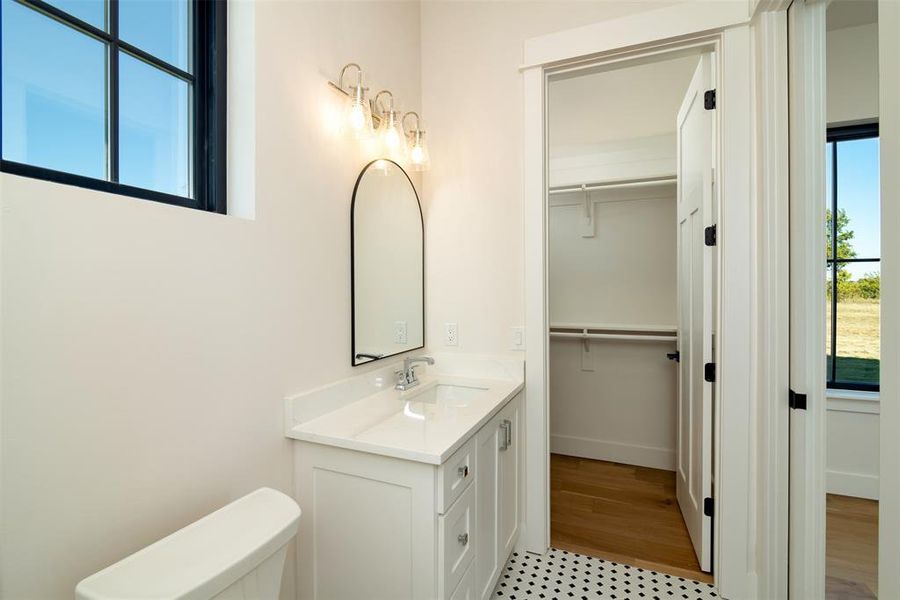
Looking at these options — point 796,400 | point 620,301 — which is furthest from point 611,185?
point 796,400

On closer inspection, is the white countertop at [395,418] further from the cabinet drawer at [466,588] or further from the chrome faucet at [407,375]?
the cabinet drawer at [466,588]

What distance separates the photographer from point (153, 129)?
44.3 inches

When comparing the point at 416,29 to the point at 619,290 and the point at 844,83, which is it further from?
the point at 619,290

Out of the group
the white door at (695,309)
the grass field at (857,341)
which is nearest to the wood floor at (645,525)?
the white door at (695,309)

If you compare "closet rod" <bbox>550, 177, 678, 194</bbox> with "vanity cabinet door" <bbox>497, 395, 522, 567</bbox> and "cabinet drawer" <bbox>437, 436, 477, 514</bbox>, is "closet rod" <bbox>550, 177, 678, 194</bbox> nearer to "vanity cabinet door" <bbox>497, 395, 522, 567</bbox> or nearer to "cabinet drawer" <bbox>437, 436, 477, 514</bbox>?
"vanity cabinet door" <bbox>497, 395, 522, 567</bbox>

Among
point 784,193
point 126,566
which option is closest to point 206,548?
point 126,566

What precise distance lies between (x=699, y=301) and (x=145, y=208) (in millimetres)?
2102

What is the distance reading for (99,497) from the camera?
0.91 metres

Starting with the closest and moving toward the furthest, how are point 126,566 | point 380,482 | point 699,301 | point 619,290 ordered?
point 126,566 < point 380,482 < point 699,301 < point 619,290

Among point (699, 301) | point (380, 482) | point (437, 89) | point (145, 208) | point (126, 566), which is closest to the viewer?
point (126, 566)

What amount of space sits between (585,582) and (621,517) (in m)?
0.64

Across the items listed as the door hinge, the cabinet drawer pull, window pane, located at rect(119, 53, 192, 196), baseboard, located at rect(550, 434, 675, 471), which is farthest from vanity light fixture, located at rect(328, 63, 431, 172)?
baseboard, located at rect(550, 434, 675, 471)

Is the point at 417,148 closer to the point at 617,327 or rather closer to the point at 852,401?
the point at 852,401

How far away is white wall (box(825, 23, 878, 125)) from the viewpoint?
1027 millimetres
